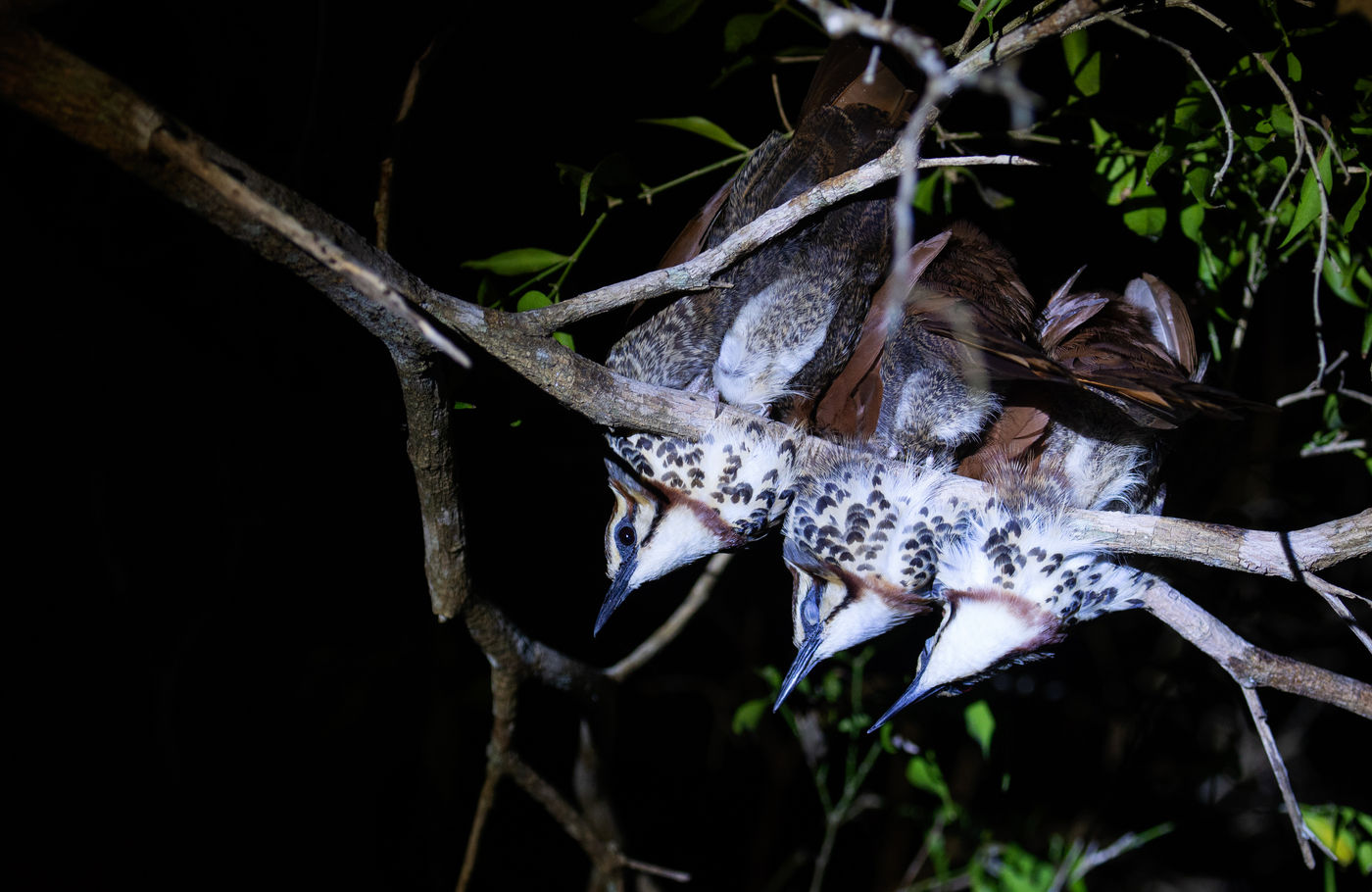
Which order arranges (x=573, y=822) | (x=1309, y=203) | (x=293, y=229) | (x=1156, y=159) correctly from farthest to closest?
(x=573, y=822) → (x=1156, y=159) → (x=1309, y=203) → (x=293, y=229)

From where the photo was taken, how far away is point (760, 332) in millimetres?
1500

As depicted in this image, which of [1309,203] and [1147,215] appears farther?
[1147,215]

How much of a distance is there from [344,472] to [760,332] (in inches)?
39.5

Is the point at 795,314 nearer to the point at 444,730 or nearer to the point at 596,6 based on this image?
the point at 596,6

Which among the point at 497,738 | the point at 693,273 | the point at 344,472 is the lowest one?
the point at 497,738

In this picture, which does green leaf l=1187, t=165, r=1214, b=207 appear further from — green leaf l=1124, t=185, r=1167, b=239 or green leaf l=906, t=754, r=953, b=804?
green leaf l=906, t=754, r=953, b=804

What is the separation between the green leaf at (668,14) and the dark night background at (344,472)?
331 mm

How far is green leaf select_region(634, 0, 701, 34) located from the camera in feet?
4.20

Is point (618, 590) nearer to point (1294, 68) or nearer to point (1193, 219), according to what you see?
point (1193, 219)

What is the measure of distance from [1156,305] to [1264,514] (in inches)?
45.1

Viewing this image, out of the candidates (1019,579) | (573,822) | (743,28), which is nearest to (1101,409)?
(1019,579)

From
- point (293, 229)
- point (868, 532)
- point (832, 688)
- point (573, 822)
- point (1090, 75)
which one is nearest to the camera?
point (293, 229)

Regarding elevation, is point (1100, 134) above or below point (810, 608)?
above

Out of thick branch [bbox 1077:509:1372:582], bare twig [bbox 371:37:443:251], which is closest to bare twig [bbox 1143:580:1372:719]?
thick branch [bbox 1077:509:1372:582]
